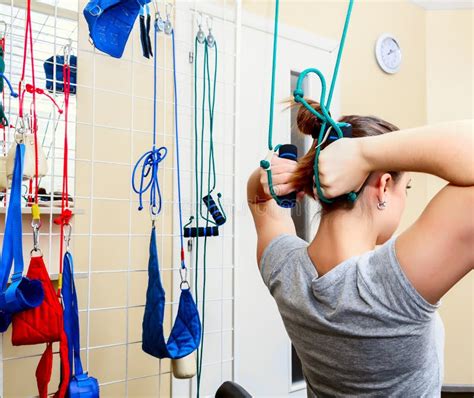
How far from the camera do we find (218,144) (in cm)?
189

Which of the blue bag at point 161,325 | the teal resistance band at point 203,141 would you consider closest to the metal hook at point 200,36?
the teal resistance band at point 203,141

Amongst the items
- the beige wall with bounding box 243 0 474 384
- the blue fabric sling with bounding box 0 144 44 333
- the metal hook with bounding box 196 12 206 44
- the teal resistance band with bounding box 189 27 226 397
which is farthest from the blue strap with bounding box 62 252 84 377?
the beige wall with bounding box 243 0 474 384

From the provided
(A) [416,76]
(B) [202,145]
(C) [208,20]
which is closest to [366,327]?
(B) [202,145]

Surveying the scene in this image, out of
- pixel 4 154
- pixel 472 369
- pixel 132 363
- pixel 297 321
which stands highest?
pixel 4 154

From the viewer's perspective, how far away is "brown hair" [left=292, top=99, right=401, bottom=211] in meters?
0.76

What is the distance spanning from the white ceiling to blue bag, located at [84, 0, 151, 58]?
248cm

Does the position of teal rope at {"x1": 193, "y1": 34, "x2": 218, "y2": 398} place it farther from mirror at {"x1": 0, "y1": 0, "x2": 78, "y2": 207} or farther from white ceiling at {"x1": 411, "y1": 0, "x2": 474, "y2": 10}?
white ceiling at {"x1": 411, "y1": 0, "x2": 474, "y2": 10}

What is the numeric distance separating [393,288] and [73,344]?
3.13 feet

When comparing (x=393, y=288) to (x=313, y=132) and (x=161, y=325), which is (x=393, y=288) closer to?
(x=313, y=132)

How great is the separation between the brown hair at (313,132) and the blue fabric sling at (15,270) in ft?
2.43

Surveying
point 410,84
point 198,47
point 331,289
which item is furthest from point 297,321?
point 410,84

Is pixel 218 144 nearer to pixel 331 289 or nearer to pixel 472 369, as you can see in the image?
pixel 331 289

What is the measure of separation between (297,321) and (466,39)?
10.0 feet

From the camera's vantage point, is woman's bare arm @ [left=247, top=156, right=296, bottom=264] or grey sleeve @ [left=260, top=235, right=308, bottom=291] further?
woman's bare arm @ [left=247, top=156, right=296, bottom=264]
